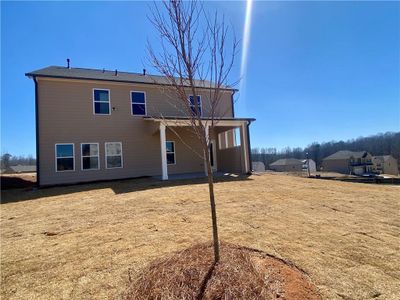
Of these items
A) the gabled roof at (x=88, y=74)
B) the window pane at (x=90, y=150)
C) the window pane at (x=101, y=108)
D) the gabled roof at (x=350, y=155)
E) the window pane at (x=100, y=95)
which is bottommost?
the gabled roof at (x=350, y=155)

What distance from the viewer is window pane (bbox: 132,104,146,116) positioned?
14617 mm

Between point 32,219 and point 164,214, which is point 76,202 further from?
point 164,214

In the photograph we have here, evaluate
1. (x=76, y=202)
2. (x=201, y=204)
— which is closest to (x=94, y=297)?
(x=201, y=204)

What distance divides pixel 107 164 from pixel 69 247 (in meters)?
9.59

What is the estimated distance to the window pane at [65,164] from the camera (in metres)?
12.7

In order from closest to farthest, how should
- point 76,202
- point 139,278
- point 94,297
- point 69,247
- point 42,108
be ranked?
point 94,297, point 139,278, point 69,247, point 76,202, point 42,108

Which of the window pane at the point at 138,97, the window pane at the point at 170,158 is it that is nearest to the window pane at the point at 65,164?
the window pane at the point at 138,97

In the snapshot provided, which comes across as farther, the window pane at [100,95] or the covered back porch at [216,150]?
the covered back porch at [216,150]

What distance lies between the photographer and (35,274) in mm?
3605

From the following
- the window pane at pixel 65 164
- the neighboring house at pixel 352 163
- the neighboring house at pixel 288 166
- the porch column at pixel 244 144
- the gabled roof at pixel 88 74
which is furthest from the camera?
the neighboring house at pixel 288 166

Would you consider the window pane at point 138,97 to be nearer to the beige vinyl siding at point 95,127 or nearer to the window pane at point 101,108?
the beige vinyl siding at point 95,127

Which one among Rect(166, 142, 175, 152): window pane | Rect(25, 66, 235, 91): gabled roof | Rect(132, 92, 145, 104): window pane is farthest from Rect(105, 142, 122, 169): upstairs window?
Rect(25, 66, 235, 91): gabled roof

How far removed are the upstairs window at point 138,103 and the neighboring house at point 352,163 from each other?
2159 inches

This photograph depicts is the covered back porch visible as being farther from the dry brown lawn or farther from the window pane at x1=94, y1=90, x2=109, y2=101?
the dry brown lawn
